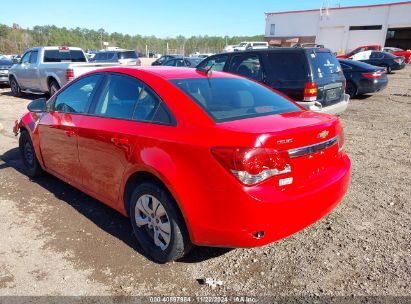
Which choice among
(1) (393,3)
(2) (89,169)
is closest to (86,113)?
(2) (89,169)

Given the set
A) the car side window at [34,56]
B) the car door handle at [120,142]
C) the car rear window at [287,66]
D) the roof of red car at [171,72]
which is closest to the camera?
the car door handle at [120,142]

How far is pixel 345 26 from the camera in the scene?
154 ft

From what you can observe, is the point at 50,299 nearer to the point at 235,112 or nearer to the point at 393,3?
the point at 235,112

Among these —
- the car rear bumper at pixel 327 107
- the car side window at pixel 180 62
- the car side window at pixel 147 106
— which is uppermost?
the car side window at pixel 147 106

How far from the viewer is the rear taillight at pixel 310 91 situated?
22.5 feet

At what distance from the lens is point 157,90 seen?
315 centimetres

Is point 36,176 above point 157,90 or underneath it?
underneath

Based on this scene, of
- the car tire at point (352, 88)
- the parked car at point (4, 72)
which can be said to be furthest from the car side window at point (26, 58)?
the car tire at point (352, 88)

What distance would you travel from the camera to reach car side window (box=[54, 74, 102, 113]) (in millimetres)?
3906

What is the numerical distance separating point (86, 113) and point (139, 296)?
200 cm

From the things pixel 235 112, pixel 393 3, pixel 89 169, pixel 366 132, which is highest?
pixel 393 3

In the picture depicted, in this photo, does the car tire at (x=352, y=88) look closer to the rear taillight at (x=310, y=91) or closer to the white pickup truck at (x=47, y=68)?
the rear taillight at (x=310, y=91)

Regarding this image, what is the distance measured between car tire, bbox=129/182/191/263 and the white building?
137 feet

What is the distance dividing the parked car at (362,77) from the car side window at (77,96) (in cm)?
1083
